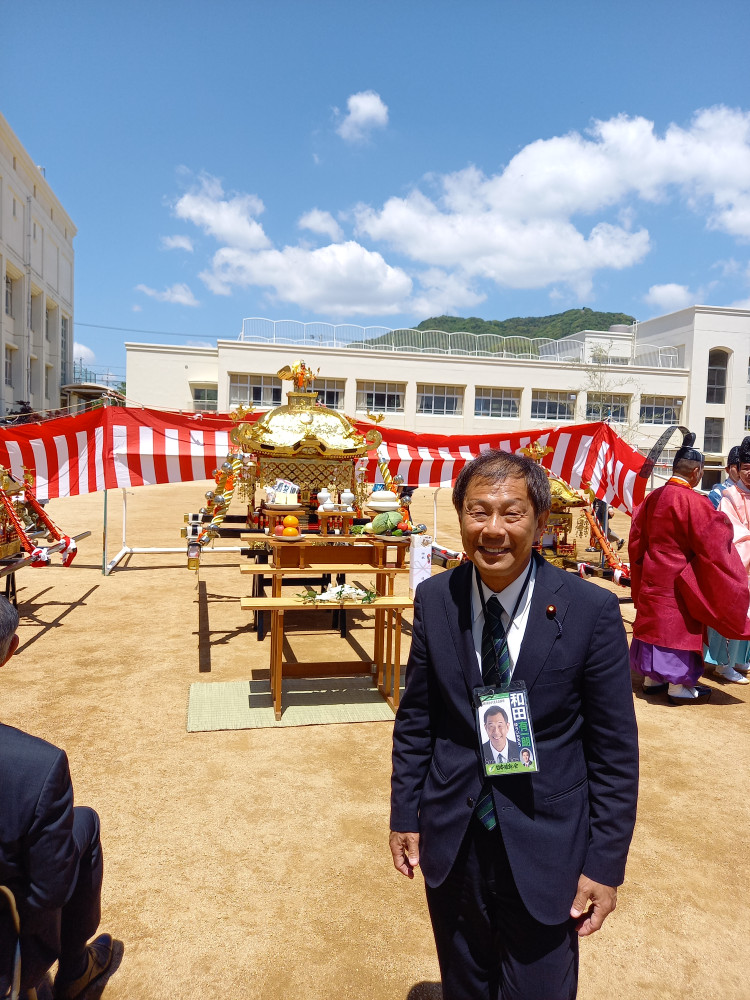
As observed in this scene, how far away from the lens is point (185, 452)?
9906 mm

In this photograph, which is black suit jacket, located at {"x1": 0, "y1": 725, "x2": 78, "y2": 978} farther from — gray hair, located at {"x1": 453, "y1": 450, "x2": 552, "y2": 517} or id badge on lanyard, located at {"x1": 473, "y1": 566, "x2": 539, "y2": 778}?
gray hair, located at {"x1": 453, "y1": 450, "x2": 552, "y2": 517}

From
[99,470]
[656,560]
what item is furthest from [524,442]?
[99,470]

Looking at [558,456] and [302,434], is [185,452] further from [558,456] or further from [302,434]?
[558,456]

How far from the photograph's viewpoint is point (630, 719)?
1.67 m

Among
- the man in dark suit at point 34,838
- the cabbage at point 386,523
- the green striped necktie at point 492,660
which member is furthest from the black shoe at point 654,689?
the man in dark suit at point 34,838

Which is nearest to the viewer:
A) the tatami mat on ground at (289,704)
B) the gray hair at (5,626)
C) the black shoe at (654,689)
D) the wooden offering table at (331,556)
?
the gray hair at (5,626)

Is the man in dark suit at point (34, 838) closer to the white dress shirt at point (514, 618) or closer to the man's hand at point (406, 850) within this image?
the man's hand at point (406, 850)

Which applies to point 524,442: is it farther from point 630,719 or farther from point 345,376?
point 345,376

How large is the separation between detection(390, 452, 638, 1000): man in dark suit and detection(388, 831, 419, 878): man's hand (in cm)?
7

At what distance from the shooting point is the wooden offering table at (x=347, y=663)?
473 cm

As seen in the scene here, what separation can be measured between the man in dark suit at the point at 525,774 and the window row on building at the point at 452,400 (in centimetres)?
3614

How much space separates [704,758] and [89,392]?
4343cm

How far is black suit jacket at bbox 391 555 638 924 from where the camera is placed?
1.62m

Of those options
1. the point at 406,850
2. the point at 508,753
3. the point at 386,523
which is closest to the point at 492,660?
the point at 508,753
